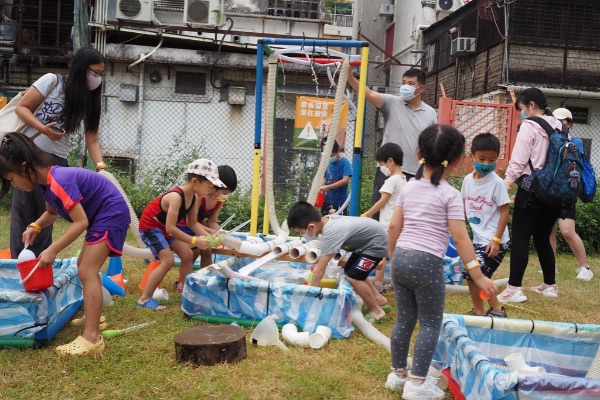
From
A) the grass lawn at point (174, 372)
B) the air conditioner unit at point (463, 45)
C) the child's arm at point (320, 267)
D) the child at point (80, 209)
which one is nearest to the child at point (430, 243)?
the grass lawn at point (174, 372)

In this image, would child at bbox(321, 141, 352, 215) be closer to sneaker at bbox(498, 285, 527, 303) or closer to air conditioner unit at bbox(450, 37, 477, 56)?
sneaker at bbox(498, 285, 527, 303)

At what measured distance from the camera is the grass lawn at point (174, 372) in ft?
9.34

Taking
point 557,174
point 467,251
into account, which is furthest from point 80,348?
point 557,174

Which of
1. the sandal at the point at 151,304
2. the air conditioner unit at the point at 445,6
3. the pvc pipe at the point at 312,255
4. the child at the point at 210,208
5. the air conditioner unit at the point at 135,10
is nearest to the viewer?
the sandal at the point at 151,304

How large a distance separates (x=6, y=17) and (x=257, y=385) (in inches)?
483

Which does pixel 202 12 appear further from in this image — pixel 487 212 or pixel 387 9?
pixel 387 9

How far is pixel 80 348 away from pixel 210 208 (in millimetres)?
1971

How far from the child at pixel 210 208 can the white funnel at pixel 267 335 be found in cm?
118

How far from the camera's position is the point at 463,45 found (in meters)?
14.3

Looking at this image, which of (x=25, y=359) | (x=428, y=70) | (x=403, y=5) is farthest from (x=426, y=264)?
(x=403, y=5)

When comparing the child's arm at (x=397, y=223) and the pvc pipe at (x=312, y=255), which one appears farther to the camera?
the pvc pipe at (x=312, y=255)

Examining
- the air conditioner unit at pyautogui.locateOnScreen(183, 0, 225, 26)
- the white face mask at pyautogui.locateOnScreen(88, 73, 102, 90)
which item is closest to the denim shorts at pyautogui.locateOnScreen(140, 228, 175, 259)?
the white face mask at pyautogui.locateOnScreen(88, 73, 102, 90)

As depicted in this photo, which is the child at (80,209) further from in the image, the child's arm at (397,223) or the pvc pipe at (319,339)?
the child's arm at (397,223)

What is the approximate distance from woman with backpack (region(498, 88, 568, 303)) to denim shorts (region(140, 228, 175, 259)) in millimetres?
2552
